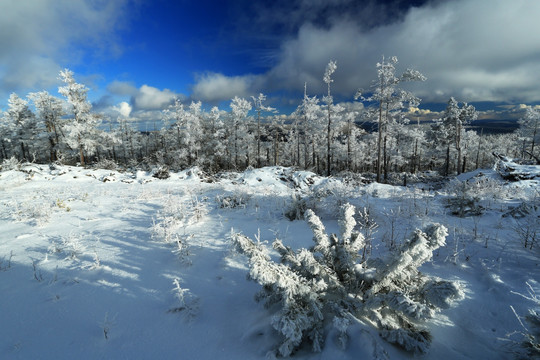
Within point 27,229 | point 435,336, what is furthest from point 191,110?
point 435,336

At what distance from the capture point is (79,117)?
25.3 meters

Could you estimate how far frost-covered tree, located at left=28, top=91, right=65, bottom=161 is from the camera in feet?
101

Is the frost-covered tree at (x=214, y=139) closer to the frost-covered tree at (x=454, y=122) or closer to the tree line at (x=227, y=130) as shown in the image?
the tree line at (x=227, y=130)

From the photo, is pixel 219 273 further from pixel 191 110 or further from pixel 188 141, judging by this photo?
pixel 191 110

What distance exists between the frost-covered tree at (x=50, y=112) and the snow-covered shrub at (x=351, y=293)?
1599 inches

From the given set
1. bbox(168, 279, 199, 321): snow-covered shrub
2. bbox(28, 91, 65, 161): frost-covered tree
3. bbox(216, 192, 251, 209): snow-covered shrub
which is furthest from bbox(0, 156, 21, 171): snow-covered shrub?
bbox(168, 279, 199, 321): snow-covered shrub

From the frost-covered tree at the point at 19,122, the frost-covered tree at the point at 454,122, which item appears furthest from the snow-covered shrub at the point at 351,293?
the frost-covered tree at the point at 19,122

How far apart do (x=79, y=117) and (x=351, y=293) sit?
33356 mm

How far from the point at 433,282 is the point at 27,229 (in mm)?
8490

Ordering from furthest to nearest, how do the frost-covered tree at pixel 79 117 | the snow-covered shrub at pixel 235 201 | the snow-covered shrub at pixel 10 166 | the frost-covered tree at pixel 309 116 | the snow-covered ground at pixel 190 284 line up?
the frost-covered tree at pixel 309 116
the frost-covered tree at pixel 79 117
the snow-covered shrub at pixel 10 166
the snow-covered shrub at pixel 235 201
the snow-covered ground at pixel 190 284

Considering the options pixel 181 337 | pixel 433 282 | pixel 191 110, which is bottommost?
pixel 181 337

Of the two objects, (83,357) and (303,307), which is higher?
(303,307)

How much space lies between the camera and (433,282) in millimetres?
2125

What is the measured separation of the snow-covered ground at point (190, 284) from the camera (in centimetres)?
231
